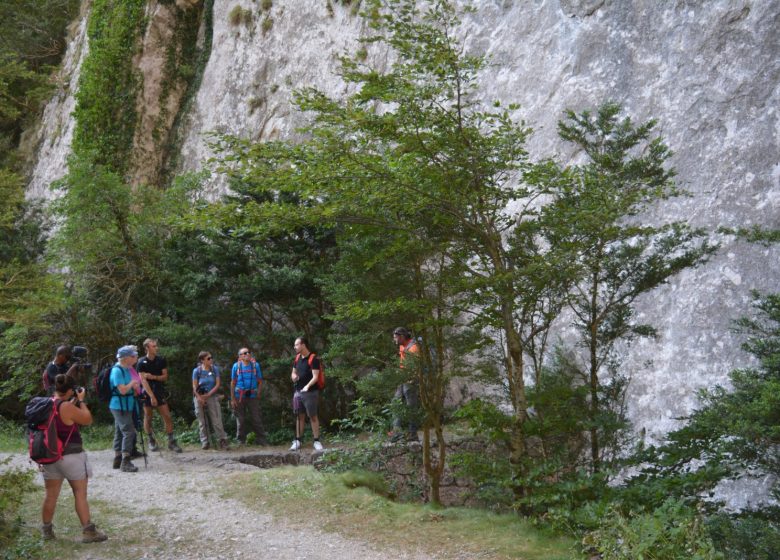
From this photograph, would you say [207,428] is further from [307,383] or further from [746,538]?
[746,538]

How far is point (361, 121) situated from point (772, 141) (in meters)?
6.76

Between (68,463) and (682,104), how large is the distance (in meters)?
9.95

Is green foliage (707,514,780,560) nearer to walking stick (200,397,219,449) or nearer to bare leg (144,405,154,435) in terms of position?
walking stick (200,397,219,449)

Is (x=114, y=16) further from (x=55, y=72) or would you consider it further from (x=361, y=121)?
(x=361, y=121)

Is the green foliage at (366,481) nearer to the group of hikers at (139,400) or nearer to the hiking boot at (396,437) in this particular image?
the hiking boot at (396,437)

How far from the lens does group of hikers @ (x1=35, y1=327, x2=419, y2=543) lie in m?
6.30

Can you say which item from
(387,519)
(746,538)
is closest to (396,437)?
(387,519)

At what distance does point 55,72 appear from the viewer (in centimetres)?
2578

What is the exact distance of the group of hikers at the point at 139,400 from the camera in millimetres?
6297

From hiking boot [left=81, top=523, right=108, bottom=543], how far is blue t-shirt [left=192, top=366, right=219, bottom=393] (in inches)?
200

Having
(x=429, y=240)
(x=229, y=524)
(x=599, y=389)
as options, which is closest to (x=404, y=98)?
(x=429, y=240)

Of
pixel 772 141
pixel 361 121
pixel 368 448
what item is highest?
pixel 772 141

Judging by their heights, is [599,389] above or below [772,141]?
below

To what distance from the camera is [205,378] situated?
1159 cm
